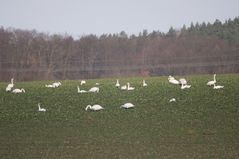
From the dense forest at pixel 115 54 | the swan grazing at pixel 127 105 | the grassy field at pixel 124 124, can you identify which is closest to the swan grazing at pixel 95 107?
the grassy field at pixel 124 124

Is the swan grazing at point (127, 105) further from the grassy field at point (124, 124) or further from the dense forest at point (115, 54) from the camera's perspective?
the dense forest at point (115, 54)

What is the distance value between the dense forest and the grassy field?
35364mm

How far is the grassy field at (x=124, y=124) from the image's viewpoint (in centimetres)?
1845

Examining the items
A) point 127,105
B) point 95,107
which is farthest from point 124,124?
point 95,107

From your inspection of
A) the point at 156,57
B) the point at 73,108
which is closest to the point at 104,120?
the point at 73,108

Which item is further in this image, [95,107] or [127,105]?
[127,105]

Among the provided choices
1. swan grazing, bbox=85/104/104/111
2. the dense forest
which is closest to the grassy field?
swan grazing, bbox=85/104/104/111

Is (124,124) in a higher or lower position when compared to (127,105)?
lower

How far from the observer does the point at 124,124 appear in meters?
23.0

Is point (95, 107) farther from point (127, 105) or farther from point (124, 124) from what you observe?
point (124, 124)

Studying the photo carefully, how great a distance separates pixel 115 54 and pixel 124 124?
64.1m

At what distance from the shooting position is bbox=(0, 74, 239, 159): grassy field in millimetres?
18453

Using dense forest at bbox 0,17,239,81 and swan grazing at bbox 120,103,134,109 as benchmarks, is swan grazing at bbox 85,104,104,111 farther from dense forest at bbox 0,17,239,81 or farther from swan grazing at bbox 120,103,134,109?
dense forest at bbox 0,17,239,81

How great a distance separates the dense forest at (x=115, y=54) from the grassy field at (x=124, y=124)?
35.4 m
